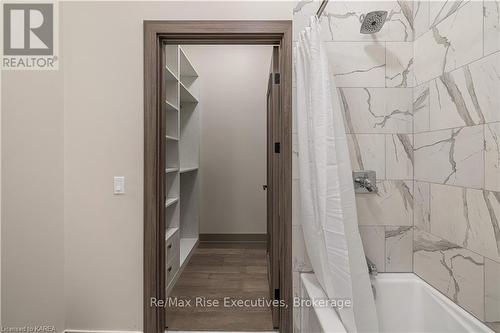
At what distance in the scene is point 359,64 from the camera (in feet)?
5.34

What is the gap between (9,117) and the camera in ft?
5.26

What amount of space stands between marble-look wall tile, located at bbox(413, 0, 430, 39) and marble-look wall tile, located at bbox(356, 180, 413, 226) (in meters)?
0.87

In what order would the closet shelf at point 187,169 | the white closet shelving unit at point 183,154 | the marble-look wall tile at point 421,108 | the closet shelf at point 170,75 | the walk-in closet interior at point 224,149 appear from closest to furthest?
the marble-look wall tile at point 421,108
the closet shelf at point 170,75
the white closet shelving unit at point 183,154
the closet shelf at point 187,169
the walk-in closet interior at point 224,149

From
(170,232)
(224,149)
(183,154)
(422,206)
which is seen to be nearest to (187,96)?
(183,154)

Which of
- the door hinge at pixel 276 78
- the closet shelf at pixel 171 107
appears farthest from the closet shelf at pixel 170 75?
the door hinge at pixel 276 78

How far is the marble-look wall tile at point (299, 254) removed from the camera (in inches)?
66.3

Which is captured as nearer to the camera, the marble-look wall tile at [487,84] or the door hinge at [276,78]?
the marble-look wall tile at [487,84]

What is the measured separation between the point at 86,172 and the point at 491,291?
2.17 metres

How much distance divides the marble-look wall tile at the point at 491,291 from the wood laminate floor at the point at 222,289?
1280mm

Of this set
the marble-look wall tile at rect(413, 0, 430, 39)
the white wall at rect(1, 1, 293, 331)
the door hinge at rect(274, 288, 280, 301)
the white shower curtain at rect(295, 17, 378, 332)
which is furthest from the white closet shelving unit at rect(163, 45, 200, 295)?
the marble-look wall tile at rect(413, 0, 430, 39)

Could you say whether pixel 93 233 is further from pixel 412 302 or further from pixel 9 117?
pixel 412 302

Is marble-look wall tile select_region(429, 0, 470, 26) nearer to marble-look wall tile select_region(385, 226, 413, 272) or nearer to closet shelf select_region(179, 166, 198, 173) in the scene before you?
marble-look wall tile select_region(385, 226, 413, 272)

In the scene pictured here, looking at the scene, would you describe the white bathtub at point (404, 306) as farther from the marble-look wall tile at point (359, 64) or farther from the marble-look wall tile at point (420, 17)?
the marble-look wall tile at point (420, 17)

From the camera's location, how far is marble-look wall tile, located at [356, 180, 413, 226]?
64.4 inches
